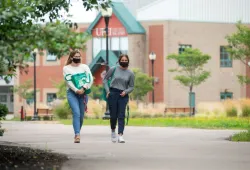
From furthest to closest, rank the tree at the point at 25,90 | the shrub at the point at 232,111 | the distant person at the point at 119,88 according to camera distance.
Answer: the tree at the point at 25,90, the shrub at the point at 232,111, the distant person at the point at 119,88

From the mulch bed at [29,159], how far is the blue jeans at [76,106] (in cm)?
203

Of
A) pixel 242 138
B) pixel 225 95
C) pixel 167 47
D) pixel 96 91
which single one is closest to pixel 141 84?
pixel 96 91

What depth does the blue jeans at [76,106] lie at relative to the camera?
14977 millimetres

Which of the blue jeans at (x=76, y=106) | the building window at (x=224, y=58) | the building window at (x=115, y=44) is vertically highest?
the building window at (x=115, y=44)

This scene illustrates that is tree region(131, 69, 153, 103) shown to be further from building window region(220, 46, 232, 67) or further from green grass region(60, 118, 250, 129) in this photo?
green grass region(60, 118, 250, 129)

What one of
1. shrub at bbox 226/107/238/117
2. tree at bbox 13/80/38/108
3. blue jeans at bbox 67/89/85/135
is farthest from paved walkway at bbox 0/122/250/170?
tree at bbox 13/80/38/108

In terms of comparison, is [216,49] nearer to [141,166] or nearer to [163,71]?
[163,71]

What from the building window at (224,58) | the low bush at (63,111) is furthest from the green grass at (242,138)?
the building window at (224,58)

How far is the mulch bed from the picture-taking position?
1040 cm

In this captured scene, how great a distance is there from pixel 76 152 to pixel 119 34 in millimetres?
55965

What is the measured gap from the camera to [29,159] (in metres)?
11.3

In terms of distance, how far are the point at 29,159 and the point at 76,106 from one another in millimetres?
3876

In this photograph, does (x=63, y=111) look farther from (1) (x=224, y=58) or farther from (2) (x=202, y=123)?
(1) (x=224, y=58)

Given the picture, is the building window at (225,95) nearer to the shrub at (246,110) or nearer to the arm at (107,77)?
the shrub at (246,110)
